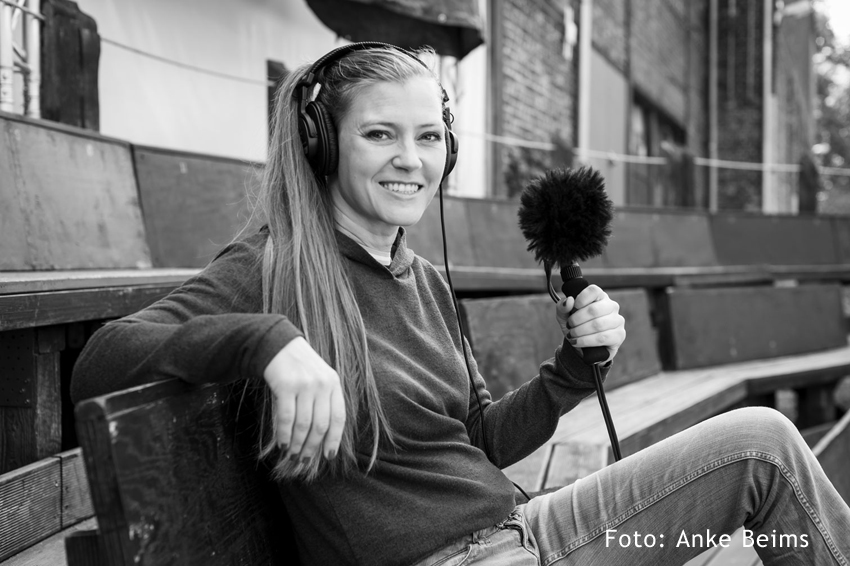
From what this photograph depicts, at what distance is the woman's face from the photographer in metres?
1.54

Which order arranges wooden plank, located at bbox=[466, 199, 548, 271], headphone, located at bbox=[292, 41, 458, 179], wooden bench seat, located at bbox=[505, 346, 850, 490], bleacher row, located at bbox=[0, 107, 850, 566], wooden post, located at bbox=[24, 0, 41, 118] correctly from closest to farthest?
bleacher row, located at bbox=[0, 107, 850, 566], headphone, located at bbox=[292, 41, 458, 179], wooden bench seat, located at bbox=[505, 346, 850, 490], wooden post, located at bbox=[24, 0, 41, 118], wooden plank, located at bbox=[466, 199, 548, 271]

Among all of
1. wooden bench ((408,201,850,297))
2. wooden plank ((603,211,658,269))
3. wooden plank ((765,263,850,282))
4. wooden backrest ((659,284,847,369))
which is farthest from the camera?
wooden plank ((765,263,850,282))

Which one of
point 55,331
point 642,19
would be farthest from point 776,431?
point 642,19

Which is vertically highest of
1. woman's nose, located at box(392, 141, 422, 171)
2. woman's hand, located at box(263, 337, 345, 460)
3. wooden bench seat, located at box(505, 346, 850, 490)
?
woman's nose, located at box(392, 141, 422, 171)

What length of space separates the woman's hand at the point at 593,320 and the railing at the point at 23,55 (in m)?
2.21

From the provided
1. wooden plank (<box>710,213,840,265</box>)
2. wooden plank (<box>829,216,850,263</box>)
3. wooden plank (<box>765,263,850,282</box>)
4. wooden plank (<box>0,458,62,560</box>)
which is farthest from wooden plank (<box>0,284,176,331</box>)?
wooden plank (<box>829,216,850,263</box>)

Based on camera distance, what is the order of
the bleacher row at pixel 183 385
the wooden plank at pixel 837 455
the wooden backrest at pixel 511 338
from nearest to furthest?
the bleacher row at pixel 183 385, the wooden backrest at pixel 511 338, the wooden plank at pixel 837 455

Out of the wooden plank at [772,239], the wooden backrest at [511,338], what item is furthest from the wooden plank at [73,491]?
the wooden plank at [772,239]

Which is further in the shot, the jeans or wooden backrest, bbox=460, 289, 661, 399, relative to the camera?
wooden backrest, bbox=460, 289, 661, 399

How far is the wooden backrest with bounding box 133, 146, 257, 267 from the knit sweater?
1.66m

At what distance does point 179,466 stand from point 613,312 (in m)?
0.93

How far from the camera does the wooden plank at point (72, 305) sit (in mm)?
1858

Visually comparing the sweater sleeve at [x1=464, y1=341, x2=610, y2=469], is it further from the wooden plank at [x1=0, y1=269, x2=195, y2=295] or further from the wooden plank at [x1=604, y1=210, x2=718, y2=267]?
the wooden plank at [x1=604, y1=210, x2=718, y2=267]

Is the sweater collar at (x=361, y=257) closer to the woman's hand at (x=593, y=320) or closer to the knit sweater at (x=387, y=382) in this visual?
the knit sweater at (x=387, y=382)
